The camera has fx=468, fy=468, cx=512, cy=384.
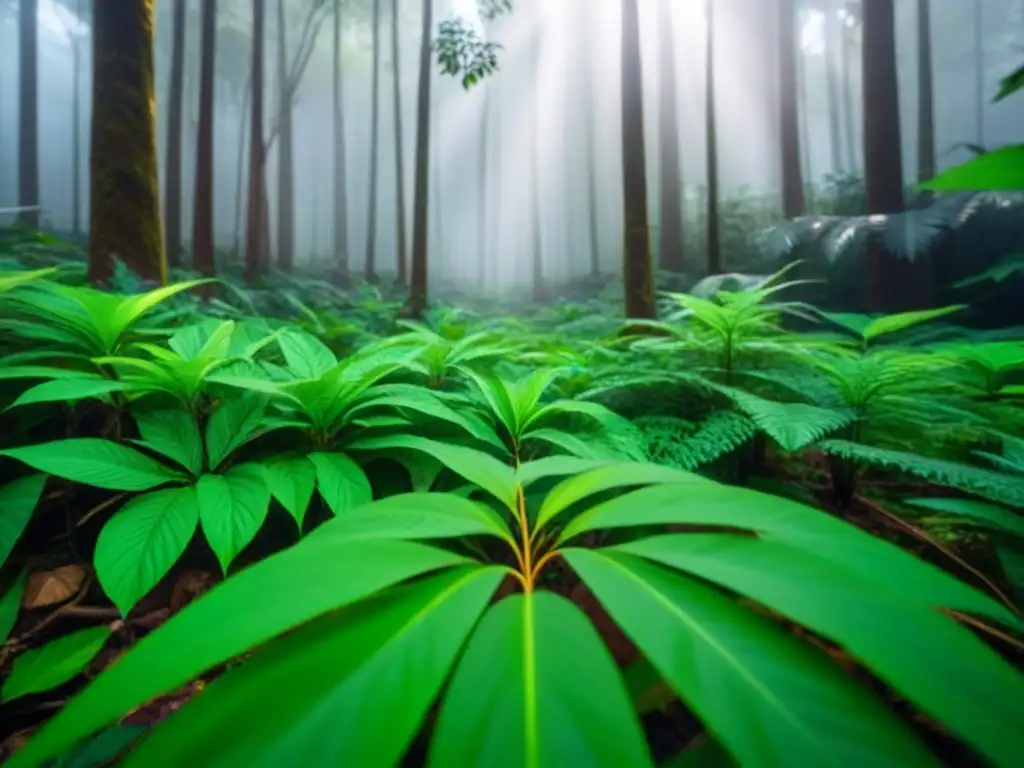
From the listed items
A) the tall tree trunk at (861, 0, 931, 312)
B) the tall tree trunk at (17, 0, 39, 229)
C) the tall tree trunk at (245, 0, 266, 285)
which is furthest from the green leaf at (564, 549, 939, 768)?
the tall tree trunk at (17, 0, 39, 229)

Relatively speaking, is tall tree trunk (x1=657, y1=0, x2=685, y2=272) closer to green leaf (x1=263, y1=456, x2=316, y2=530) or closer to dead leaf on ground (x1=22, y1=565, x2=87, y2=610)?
green leaf (x1=263, y1=456, x2=316, y2=530)

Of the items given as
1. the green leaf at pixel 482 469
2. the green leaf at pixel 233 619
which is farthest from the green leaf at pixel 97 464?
the green leaf at pixel 233 619

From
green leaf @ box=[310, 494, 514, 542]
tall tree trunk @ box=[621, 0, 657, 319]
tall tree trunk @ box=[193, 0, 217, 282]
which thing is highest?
tall tree trunk @ box=[193, 0, 217, 282]

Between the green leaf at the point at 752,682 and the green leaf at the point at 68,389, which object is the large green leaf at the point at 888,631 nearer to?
the green leaf at the point at 752,682

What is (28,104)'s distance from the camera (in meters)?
9.74

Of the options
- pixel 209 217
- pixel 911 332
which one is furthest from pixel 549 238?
pixel 911 332

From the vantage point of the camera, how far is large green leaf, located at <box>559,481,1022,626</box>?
1.38 feet

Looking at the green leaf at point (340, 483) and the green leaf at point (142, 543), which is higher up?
the green leaf at point (340, 483)

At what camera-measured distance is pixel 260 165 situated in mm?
7418

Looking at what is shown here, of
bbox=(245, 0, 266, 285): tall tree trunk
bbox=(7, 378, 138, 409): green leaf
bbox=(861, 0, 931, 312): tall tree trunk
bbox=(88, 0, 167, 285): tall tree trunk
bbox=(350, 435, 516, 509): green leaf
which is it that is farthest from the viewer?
bbox=(245, 0, 266, 285): tall tree trunk

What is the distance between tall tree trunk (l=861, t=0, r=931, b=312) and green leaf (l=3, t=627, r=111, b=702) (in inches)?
209

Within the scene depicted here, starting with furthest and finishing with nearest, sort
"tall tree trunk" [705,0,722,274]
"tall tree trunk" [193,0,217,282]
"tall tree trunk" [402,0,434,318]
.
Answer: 1. "tall tree trunk" [402,0,434,318]
2. "tall tree trunk" [705,0,722,274]
3. "tall tree trunk" [193,0,217,282]

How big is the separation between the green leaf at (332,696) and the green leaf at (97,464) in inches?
32.3

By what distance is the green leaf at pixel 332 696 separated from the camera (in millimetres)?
305
